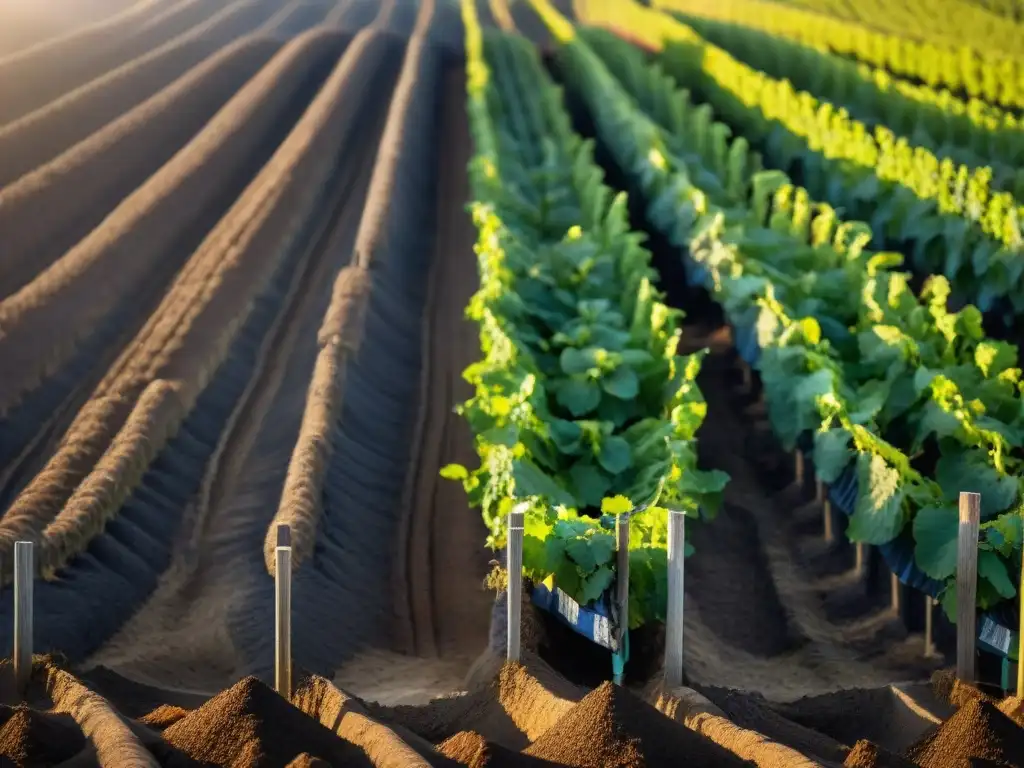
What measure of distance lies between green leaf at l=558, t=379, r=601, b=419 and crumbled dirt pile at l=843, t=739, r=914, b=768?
6477mm

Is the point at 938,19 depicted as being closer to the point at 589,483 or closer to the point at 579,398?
the point at 579,398

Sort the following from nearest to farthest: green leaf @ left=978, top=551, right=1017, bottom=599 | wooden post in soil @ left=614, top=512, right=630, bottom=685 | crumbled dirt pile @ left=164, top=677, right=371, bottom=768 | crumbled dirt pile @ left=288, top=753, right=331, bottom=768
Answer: crumbled dirt pile @ left=288, top=753, right=331, bottom=768 → crumbled dirt pile @ left=164, top=677, right=371, bottom=768 → wooden post in soil @ left=614, top=512, right=630, bottom=685 → green leaf @ left=978, top=551, right=1017, bottom=599

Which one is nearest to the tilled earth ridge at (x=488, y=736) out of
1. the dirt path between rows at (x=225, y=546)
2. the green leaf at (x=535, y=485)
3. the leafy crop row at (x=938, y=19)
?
the dirt path between rows at (x=225, y=546)

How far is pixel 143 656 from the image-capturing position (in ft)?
34.1

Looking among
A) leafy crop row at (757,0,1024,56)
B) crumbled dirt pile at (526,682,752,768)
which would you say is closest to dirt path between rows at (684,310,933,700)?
crumbled dirt pile at (526,682,752,768)

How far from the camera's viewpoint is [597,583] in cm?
913

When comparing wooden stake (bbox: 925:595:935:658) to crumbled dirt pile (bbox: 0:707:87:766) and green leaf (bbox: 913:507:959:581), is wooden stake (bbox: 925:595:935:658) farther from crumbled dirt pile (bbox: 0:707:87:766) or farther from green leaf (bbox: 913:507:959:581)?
crumbled dirt pile (bbox: 0:707:87:766)

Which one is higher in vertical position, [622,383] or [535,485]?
[535,485]

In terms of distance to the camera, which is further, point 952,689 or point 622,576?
point 622,576

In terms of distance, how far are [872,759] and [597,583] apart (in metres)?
2.90

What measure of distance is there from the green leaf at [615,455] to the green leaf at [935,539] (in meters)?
2.45

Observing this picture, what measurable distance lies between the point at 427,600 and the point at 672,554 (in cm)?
397

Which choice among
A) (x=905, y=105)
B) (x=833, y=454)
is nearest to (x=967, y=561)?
(x=833, y=454)

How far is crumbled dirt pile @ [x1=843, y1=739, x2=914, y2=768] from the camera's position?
254 inches
